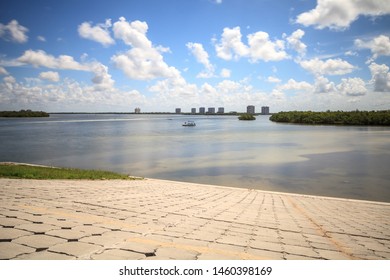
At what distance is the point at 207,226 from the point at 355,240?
2681mm

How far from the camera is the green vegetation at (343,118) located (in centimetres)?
9086

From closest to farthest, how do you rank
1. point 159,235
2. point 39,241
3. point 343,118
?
point 39,241, point 159,235, point 343,118

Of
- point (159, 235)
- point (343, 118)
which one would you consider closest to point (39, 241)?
point (159, 235)

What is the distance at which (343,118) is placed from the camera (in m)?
102

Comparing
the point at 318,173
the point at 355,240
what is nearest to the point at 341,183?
the point at 318,173

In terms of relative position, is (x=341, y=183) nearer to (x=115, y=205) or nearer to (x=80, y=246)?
(x=115, y=205)

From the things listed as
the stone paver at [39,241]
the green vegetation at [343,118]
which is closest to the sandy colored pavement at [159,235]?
the stone paver at [39,241]

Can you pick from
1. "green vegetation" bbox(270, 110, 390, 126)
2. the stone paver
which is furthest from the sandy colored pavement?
"green vegetation" bbox(270, 110, 390, 126)

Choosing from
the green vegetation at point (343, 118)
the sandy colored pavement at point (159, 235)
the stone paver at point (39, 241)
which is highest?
the green vegetation at point (343, 118)

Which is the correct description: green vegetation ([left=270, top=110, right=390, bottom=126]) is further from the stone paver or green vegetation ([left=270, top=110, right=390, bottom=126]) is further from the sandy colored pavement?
the stone paver

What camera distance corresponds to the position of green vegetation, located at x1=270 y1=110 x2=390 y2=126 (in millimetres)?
90863

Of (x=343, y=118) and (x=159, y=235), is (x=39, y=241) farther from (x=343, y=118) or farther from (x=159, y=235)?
(x=343, y=118)

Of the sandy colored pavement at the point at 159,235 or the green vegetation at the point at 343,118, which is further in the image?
the green vegetation at the point at 343,118

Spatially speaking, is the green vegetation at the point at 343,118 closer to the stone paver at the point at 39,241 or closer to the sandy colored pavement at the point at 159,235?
the sandy colored pavement at the point at 159,235
